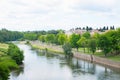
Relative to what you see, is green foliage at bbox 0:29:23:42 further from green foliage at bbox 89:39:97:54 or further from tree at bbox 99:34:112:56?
tree at bbox 99:34:112:56

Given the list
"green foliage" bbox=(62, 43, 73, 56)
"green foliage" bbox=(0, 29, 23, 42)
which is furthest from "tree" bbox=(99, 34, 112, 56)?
"green foliage" bbox=(0, 29, 23, 42)

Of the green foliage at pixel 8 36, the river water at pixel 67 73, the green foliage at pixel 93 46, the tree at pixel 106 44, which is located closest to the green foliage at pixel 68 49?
the green foliage at pixel 93 46

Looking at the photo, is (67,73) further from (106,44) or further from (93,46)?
(93,46)

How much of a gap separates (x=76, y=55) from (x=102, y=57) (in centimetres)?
1315

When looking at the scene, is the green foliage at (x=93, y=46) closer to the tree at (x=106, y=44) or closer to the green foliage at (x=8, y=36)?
the tree at (x=106, y=44)

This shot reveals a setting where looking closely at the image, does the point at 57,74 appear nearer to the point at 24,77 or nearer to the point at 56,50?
the point at 24,77

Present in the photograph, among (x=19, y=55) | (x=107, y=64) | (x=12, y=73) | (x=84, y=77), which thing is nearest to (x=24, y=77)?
(x=12, y=73)

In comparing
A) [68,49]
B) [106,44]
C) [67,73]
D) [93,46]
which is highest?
[106,44]

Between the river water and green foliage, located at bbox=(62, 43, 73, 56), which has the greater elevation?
green foliage, located at bbox=(62, 43, 73, 56)

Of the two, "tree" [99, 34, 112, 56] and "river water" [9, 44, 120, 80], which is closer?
"river water" [9, 44, 120, 80]

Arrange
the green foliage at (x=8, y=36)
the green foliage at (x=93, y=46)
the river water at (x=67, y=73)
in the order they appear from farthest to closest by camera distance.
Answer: the green foliage at (x=8, y=36), the green foliage at (x=93, y=46), the river water at (x=67, y=73)

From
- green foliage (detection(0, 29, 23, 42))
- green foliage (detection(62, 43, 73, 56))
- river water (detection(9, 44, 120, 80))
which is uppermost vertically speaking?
green foliage (detection(0, 29, 23, 42))

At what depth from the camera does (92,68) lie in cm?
5806

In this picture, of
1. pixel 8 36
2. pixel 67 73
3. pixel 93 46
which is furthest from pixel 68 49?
pixel 8 36
